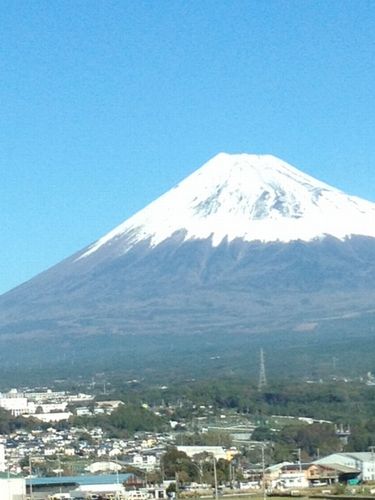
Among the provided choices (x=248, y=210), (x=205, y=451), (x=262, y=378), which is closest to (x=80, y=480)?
(x=205, y=451)

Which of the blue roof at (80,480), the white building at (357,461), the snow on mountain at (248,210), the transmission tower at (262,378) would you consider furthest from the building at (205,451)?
the snow on mountain at (248,210)

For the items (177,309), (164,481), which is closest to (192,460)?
(164,481)

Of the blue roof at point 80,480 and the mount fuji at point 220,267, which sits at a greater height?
the mount fuji at point 220,267

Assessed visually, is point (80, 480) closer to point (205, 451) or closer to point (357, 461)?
point (205, 451)

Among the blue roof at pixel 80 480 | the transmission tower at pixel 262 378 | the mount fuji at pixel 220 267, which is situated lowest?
the blue roof at pixel 80 480

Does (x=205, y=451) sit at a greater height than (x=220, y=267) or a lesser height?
lesser

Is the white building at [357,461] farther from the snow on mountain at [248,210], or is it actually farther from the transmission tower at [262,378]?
the snow on mountain at [248,210]
